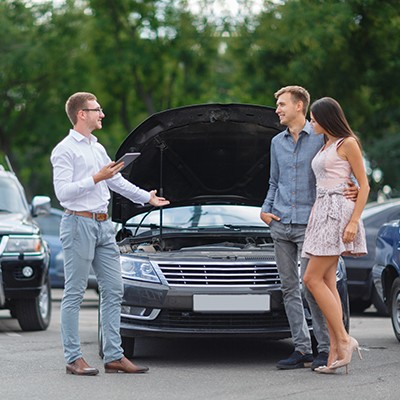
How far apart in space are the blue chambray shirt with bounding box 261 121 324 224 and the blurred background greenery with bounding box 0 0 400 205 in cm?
1748

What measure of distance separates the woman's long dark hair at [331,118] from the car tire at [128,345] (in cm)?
219

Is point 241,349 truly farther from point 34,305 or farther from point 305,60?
point 305,60

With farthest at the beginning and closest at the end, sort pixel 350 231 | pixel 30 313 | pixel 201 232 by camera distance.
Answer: pixel 30 313, pixel 201 232, pixel 350 231

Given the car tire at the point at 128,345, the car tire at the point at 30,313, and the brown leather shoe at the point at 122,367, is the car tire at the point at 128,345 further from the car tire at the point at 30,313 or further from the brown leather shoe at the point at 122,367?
the car tire at the point at 30,313

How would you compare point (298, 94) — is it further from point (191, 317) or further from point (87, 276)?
point (87, 276)

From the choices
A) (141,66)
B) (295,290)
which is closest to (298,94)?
(295,290)

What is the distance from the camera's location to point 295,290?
8.03 meters

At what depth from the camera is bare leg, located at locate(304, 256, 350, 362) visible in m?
7.68

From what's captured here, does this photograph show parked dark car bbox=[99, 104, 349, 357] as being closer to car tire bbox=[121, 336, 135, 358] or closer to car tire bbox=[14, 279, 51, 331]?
car tire bbox=[121, 336, 135, 358]

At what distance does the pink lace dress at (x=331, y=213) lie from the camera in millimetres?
7637

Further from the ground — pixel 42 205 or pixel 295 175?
pixel 295 175

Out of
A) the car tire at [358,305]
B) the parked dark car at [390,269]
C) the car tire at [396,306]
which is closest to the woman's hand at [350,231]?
the parked dark car at [390,269]

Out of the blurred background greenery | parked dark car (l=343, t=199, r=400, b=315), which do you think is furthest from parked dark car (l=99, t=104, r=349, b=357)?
the blurred background greenery

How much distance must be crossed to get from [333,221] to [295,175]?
0.53 metres
